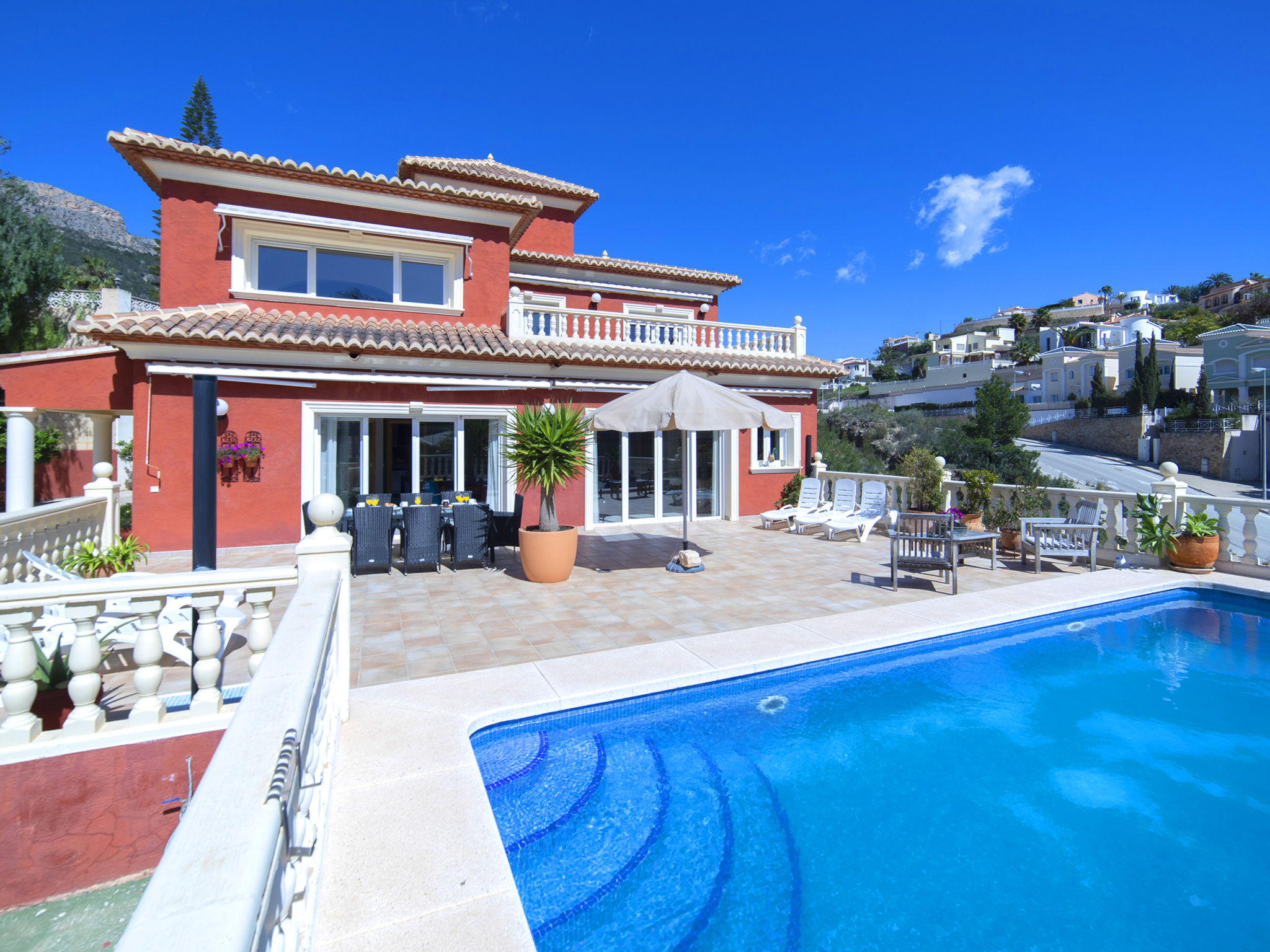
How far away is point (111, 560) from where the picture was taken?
6773 mm

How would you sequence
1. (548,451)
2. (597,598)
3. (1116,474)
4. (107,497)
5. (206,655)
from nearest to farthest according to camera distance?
(206,655) → (597,598) → (548,451) → (107,497) → (1116,474)

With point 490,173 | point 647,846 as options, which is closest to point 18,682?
point 647,846

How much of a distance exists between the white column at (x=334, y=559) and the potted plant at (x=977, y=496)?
34.2 ft

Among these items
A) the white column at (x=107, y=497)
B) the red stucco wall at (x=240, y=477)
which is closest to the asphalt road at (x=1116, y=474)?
the red stucco wall at (x=240, y=477)

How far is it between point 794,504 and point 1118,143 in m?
18.3

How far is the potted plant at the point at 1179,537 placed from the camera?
343 inches

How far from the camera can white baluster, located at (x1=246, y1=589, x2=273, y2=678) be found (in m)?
3.44

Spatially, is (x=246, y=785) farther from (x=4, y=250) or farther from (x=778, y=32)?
(x=4, y=250)

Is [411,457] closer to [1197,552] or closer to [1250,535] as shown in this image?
[1197,552]

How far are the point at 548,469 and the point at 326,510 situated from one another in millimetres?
4574

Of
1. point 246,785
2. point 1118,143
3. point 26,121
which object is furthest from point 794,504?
point 26,121

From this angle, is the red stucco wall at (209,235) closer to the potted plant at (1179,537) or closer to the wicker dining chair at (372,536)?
the wicker dining chair at (372,536)

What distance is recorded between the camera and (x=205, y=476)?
5465 millimetres

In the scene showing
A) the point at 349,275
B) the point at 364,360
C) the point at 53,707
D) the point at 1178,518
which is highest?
the point at 349,275
